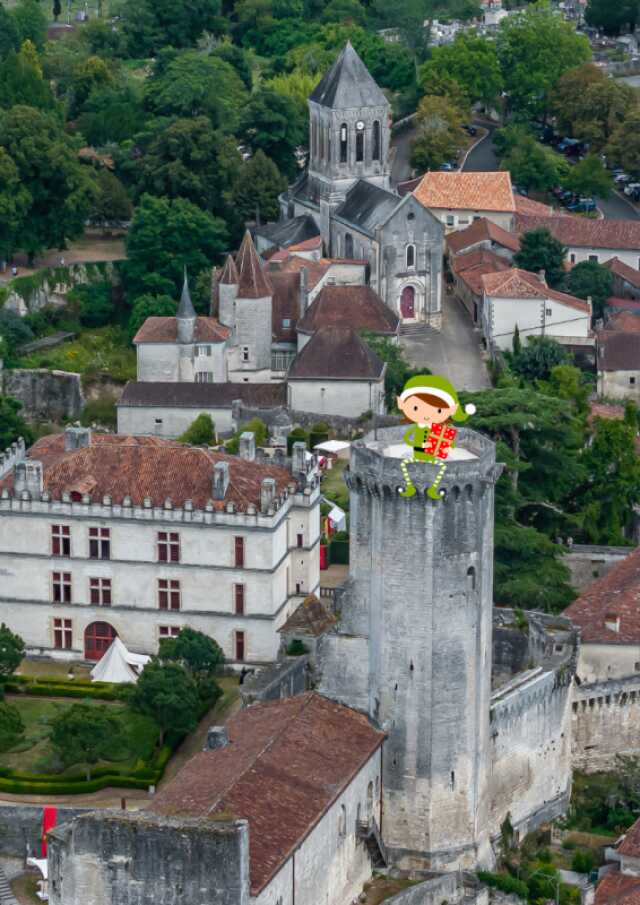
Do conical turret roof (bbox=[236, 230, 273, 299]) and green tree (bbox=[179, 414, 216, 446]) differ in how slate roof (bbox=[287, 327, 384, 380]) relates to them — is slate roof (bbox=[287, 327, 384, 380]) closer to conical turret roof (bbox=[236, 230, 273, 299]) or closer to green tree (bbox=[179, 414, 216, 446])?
conical turret roof (bbox=[236, 230, 273, 299])

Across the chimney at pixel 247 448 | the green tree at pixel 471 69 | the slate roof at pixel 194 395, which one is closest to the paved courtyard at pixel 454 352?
the slate roof at pixel 194 395

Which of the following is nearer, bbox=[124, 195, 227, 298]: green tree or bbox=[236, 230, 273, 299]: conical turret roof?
bbox=[236, 230, 273, 299]: conical turret roof

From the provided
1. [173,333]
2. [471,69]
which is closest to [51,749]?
[173,333]

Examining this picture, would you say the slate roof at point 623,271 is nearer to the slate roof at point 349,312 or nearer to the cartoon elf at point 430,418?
the slate roof at point 349,312

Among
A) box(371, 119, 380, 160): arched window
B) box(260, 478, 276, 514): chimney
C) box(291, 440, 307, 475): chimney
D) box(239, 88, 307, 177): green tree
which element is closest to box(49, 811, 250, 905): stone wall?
box(260, 478, 276, 514): chimney

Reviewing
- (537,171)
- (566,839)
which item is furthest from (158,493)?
(537,171)

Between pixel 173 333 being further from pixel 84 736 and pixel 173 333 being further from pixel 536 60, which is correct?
pixel 536 60
